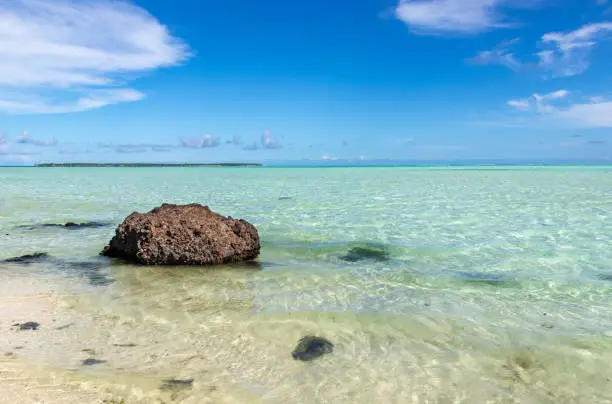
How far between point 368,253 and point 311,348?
5.19m

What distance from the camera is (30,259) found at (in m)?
9.34

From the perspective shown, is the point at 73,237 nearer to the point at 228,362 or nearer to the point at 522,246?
the point at 228,362

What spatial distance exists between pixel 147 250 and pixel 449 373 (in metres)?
6.35

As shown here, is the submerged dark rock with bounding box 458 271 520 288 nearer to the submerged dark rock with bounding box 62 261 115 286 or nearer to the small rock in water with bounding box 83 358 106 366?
the small rock in water with bounding box 83 358 106 366

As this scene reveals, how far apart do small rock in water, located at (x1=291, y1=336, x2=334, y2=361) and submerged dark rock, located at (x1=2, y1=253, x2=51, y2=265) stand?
6750 millimetres

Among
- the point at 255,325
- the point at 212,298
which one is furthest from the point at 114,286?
the point at 255,325

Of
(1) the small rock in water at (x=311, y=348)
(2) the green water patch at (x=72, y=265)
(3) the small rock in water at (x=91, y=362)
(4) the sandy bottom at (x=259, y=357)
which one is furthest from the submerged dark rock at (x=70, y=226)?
(1) the small rock in water at (x=311, y=348)

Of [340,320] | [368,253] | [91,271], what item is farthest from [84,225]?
[340,320]

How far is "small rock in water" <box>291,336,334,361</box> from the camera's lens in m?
4.88

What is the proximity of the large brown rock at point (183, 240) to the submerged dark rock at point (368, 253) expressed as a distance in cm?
209

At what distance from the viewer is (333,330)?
18.4ft

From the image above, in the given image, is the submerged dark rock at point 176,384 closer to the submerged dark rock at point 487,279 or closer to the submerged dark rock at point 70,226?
the submerged dark rock at point 487,279

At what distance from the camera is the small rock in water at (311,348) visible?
4879 mm

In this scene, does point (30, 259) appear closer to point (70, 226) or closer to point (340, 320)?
point (70, 226)
